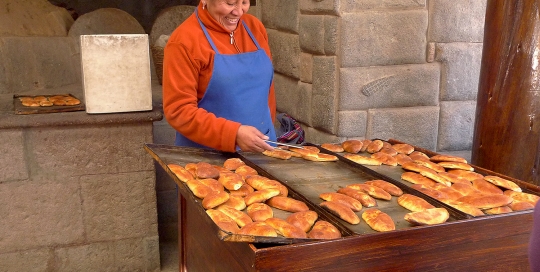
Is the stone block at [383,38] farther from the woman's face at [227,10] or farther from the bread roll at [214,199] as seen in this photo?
the bread roll at [214,199]

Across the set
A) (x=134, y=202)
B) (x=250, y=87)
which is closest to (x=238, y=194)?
(x=250, y=87)

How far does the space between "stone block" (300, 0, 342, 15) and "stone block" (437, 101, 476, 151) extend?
0.93 metres

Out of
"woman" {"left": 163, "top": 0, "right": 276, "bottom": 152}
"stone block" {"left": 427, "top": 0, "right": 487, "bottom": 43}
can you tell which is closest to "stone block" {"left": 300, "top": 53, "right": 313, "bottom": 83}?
"woman" {"left": 163, "top": 0, "right": 276, "bottom": 152}

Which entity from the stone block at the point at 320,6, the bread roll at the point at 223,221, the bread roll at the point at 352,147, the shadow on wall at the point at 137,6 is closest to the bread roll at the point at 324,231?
the bread roll at the point at 223,221

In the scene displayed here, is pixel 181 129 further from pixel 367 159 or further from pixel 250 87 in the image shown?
pixel 367 159

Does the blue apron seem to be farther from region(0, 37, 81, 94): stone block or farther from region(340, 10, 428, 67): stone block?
region(0, 37, 81, 94): stone block

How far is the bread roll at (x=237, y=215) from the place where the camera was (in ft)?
5.25

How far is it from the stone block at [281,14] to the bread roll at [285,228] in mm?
2219

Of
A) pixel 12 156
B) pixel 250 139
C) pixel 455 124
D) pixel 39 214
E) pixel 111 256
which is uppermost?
pixel 250 139

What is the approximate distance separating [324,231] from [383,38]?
190 cm

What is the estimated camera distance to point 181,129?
8.39 ft

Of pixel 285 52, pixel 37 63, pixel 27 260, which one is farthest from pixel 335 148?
pixel 37 63

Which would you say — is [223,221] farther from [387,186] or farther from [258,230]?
[387,186]

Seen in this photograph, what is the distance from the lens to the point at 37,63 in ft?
14.8
